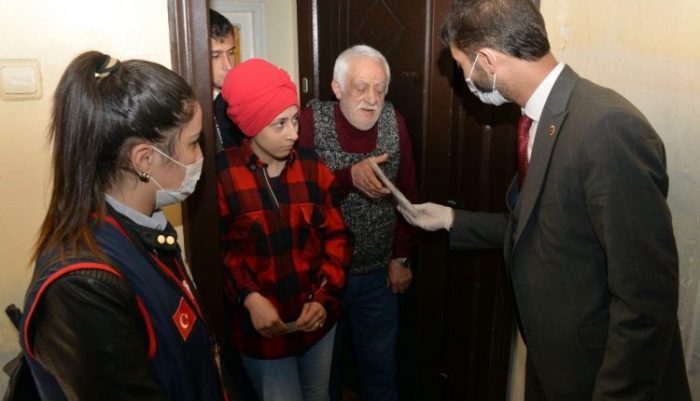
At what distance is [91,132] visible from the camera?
901mm

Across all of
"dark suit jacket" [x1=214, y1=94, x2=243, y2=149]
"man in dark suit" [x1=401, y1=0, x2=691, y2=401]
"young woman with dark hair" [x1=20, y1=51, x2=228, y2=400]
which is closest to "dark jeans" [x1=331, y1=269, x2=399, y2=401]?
"dark suit jacket" [x1=214, y1=94, x2=243, y2=149]

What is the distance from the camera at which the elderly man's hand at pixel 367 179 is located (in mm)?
1785

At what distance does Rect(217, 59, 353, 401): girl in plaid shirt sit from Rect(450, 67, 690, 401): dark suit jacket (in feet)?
1.94

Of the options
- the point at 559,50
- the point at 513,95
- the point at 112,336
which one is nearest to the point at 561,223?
the point at 513,95

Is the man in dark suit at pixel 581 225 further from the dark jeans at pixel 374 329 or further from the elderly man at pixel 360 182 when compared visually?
the dark jeans at pixel 374 329

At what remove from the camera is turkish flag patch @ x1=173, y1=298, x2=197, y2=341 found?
0.98 metres

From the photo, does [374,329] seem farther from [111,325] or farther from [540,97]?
[111,325]

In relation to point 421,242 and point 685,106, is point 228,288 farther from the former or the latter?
point 685,106

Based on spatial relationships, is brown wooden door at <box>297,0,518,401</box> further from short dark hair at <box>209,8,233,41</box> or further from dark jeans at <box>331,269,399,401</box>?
short dark hair at <box>209,8,233,41</box>

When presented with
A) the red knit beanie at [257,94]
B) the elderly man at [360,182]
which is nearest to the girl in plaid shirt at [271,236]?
the red knit beanie at [257,94]

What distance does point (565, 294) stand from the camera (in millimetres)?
1179

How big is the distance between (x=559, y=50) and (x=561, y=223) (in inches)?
27.0

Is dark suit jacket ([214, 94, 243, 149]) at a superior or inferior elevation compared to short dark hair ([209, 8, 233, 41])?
inferior

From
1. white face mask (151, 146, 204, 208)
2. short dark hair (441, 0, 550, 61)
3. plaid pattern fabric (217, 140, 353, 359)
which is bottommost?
plaid pattern fabric (217, 140, 353, 359)
